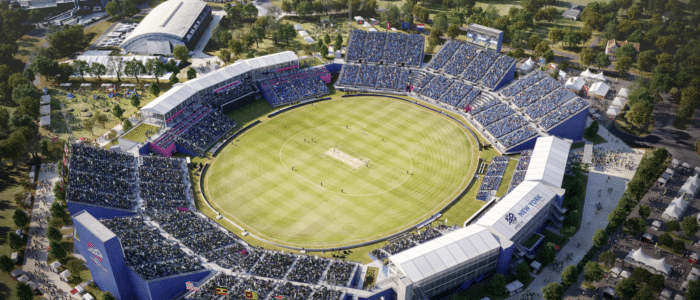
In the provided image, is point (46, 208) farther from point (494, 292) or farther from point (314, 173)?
point (494, 292)

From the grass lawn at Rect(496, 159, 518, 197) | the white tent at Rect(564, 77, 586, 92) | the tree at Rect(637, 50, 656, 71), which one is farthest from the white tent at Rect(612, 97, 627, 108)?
the grass lawn at Rect(496, 159, 518, 197)

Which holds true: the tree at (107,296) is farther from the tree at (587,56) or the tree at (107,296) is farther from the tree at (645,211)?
the tree at (587,56)

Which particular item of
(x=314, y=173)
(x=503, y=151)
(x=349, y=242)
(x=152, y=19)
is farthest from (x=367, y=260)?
(x=152, y=19)

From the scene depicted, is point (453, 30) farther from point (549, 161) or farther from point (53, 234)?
point (53, 234)

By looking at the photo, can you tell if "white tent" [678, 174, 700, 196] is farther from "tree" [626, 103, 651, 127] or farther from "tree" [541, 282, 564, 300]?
"tree" [541, 282, 564, 300]

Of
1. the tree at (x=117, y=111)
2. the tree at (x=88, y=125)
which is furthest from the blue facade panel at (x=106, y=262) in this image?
the tree at (x=117, y=111)
